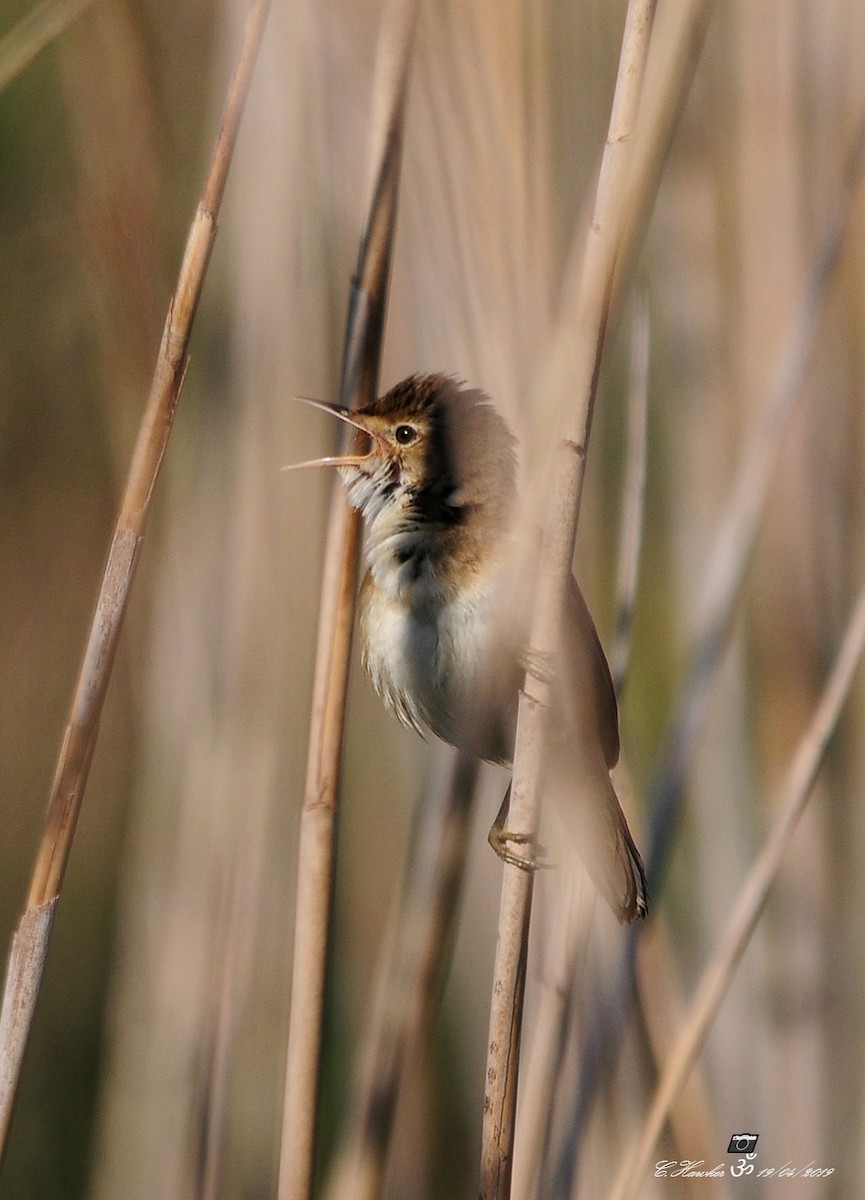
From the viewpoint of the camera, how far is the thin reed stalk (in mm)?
1070

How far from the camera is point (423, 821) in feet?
5.10

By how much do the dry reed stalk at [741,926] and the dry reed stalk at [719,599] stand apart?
12 centimetres

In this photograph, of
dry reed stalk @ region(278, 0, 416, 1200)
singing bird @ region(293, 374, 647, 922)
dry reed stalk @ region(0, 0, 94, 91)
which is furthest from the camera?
singing bird @ region(293, 374, 647, 922)

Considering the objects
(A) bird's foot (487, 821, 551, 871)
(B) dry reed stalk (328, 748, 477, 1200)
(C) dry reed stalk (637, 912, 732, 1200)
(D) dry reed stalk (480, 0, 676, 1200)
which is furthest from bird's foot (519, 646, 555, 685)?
(C) dry reed stalk (637, 912, 732, 1200)

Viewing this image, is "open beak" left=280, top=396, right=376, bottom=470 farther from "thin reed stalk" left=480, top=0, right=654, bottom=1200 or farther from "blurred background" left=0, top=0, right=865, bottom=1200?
"thin reed stalk" left=480, top=0, right=654, bottom=1200

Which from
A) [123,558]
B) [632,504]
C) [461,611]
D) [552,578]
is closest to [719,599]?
[632,504]

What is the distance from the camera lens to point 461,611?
1.49 m

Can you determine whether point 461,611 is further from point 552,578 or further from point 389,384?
point 389,384

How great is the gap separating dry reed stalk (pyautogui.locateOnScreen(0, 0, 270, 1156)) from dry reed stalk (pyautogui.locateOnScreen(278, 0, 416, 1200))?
253 millimetres

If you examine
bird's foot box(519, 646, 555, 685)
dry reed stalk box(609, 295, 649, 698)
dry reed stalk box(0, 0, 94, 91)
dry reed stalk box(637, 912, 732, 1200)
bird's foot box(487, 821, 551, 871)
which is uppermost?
dry reed stalk box(0, 0, 94, 91)

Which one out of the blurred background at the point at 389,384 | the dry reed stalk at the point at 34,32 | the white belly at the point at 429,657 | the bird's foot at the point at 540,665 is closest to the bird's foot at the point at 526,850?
the bird's foot at the point at 540,665

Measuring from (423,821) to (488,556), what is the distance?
354 millimetres

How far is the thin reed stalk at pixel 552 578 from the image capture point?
1.07 meters

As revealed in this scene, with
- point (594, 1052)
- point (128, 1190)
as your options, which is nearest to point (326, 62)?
point (594, 1052)
